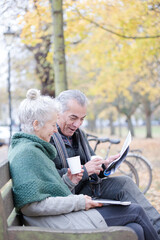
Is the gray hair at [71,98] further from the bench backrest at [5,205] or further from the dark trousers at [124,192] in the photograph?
the bench backrest at [5,205]

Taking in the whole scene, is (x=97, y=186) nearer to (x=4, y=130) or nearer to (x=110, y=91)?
(x=4, y=130)

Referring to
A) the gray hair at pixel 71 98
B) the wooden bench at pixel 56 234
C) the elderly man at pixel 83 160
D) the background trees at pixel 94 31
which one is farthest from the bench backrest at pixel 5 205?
the background trees at pixel 94 31

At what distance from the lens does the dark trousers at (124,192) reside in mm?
2674

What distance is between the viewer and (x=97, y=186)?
2.87 metres

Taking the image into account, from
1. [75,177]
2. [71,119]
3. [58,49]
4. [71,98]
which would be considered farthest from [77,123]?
[58,49]

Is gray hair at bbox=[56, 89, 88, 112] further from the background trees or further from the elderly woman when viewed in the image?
the background trees

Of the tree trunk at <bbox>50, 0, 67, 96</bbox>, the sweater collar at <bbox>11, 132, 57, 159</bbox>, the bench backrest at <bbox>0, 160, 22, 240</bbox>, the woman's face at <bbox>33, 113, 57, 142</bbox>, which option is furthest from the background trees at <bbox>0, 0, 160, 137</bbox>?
the bench backrest at <bbox>0, 160, 22, 240</bbox>

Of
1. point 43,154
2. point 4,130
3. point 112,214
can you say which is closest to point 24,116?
point 43,154

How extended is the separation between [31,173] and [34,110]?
44cm

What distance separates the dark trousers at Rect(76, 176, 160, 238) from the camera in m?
2.67

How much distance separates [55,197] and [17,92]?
16.0 metres

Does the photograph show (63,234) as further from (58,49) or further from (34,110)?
(58,49)

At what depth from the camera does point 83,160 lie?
2.99m

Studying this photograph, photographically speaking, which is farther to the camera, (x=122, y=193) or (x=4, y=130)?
(x=4, y=130)
